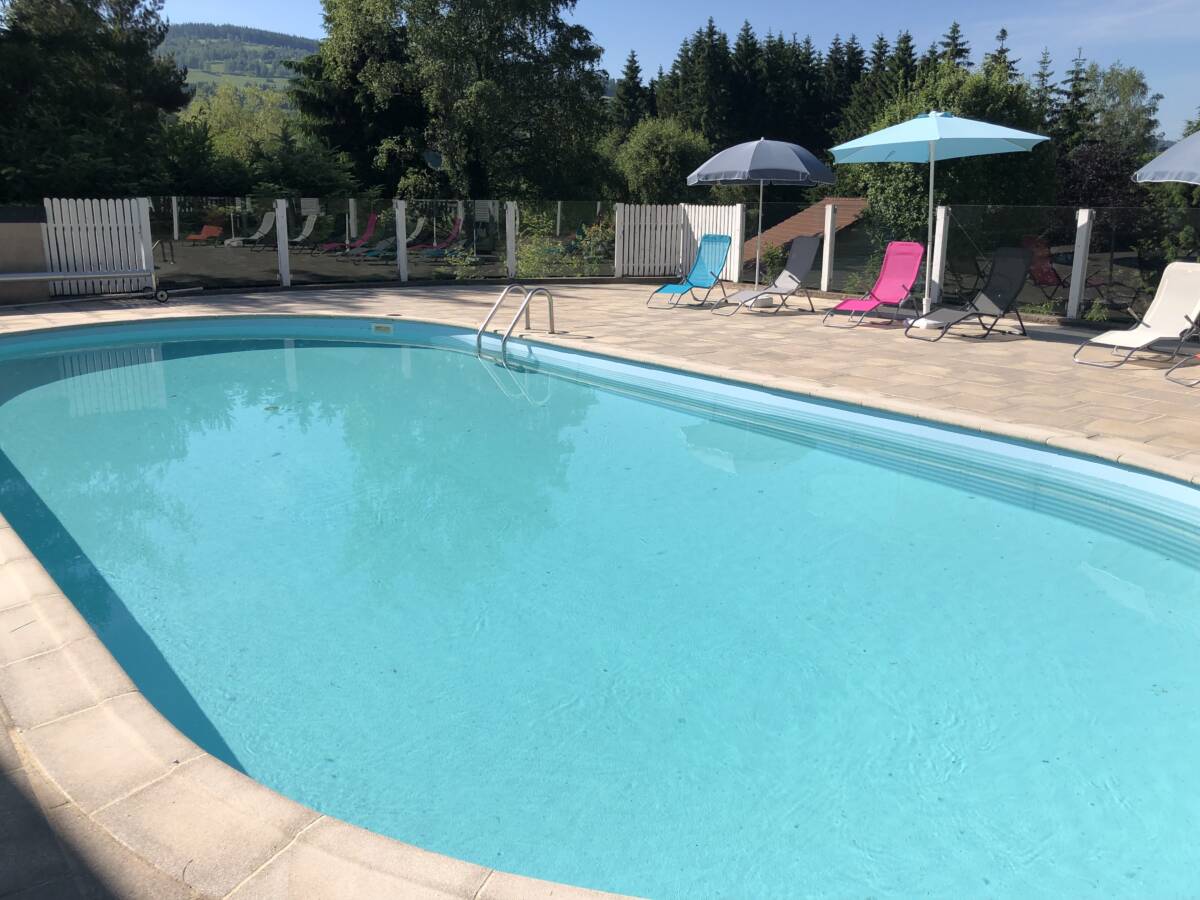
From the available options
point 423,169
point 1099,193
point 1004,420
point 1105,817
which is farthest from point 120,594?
point 423,169

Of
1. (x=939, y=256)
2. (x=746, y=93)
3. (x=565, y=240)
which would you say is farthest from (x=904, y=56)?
(x=939, y=256)

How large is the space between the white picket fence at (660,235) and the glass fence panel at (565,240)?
25 cm

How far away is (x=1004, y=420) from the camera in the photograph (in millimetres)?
5812

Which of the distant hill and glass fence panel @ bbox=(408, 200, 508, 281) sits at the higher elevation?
the distant hill

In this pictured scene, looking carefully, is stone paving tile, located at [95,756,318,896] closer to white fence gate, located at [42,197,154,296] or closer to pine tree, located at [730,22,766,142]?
white fence gate, located at [42,197,154,296]

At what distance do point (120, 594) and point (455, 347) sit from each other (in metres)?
6.29

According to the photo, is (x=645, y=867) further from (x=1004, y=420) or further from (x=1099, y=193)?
(x=1099, y=193)

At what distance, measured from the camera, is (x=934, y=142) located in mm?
9258

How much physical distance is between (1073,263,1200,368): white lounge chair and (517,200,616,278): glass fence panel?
30.1 feet

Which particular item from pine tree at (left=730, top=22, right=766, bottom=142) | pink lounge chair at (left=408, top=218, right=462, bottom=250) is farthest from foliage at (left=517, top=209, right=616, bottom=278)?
pine tree at (left=730, top=22, right=766, bottom=142)

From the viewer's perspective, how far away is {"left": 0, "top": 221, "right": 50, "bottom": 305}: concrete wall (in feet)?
37.3

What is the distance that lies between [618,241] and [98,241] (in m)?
8.03

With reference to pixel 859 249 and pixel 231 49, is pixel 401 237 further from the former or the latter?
pixel 231 49

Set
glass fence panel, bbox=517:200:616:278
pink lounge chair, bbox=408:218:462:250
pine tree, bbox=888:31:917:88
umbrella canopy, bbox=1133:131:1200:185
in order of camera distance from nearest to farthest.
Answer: umbrella canopy, bbox=1133:131:1200:185
pink lounge chair, bbox=408:218:462:250
glass fence panel, bbox=517:200:616:278
pine tree, bbox=888:31:917:88
